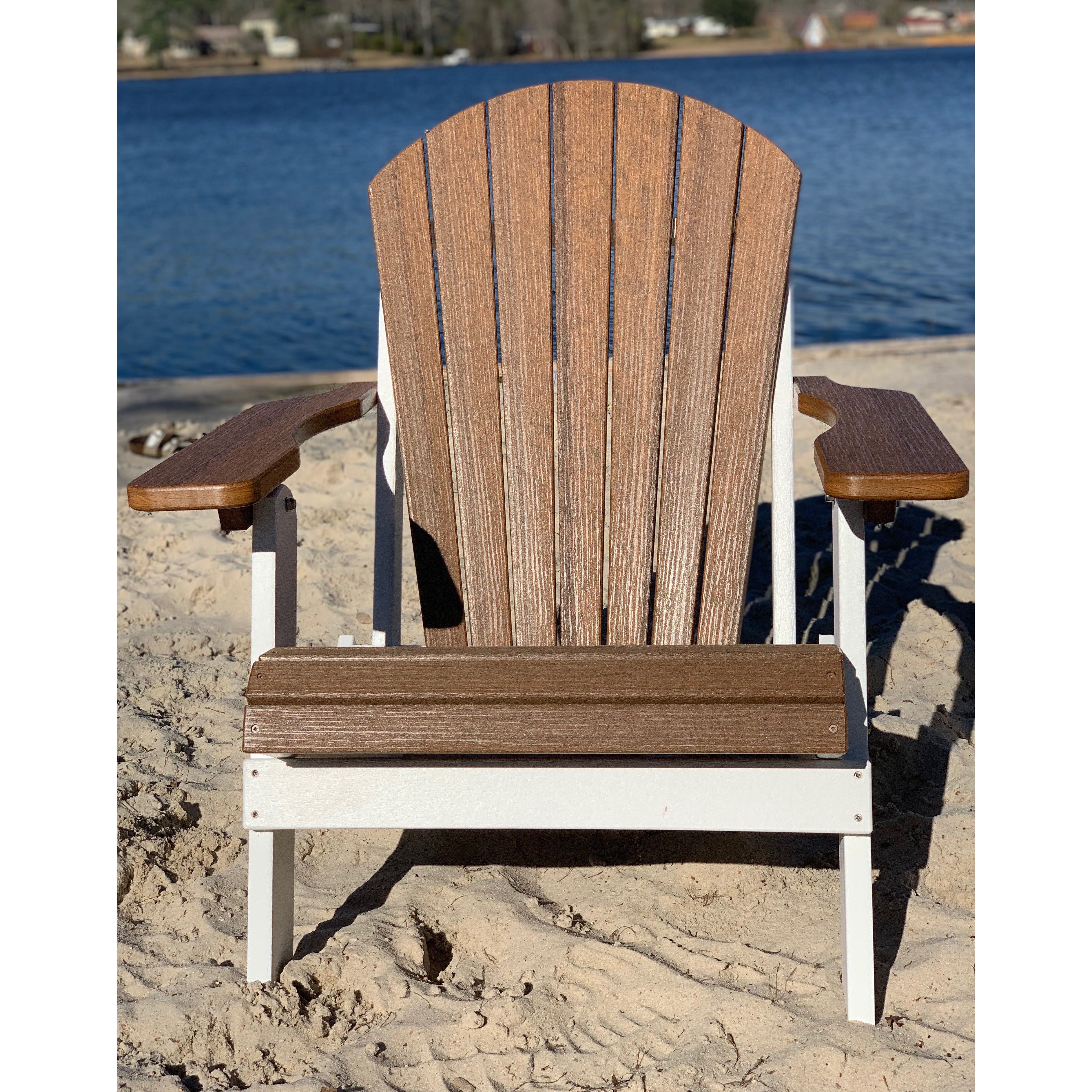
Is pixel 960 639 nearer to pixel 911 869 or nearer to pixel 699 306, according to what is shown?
pixel 911 869

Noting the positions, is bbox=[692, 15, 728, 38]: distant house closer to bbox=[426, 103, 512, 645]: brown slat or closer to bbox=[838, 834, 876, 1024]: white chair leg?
bbox=[426, 103, 512, 645]: brown slat

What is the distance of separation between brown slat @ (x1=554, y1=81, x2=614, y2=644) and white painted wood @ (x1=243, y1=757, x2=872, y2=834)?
1.83ft

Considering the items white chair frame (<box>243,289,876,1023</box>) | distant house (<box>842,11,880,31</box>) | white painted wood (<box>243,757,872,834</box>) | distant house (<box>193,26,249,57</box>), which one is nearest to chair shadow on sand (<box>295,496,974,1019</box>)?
white chair frame (<box>243,289,876,1023</box>)

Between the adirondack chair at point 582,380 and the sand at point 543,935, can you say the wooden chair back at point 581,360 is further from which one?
the sand at point 543,935

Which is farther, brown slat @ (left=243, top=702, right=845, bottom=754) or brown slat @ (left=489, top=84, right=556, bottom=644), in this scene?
brown slat @ (left=489, top=84, right=556, bottom=644)

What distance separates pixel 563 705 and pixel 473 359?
0.88 m

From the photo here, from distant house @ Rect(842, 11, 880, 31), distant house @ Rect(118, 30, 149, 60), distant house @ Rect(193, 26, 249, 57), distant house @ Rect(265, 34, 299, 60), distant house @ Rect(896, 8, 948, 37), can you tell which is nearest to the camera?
distant house @ Rect(118, 30, 149, 60)

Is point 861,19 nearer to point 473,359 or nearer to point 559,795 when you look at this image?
point 473,359

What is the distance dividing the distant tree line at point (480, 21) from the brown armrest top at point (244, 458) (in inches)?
1977

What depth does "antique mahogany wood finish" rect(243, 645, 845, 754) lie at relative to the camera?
160 cm

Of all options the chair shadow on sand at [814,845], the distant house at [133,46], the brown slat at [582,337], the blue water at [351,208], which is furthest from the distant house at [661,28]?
the chair shadow on sand at [814,845]
